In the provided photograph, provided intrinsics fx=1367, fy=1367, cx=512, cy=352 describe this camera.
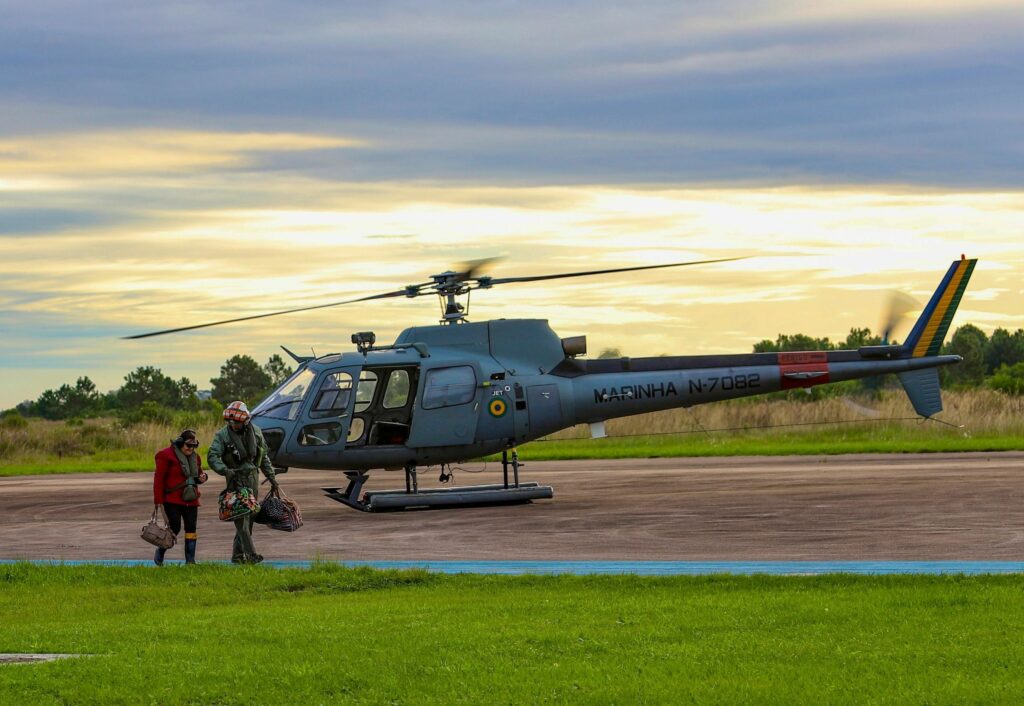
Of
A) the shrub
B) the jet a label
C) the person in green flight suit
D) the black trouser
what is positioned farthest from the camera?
the shrub

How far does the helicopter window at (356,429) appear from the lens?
77.0ft

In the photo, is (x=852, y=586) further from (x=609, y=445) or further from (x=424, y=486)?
(x=609, y=445)

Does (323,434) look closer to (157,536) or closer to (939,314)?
(157,536)

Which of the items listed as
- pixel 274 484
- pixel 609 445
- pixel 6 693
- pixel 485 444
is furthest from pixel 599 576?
pixel 609 445

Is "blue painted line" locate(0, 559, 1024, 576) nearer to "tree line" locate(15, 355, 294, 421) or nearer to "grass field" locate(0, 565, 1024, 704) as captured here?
"grass field" locate(0, 565, 1024, 704)

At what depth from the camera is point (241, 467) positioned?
17297mm

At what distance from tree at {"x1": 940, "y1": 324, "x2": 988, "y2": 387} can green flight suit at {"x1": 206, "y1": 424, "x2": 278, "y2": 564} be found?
65.1 meters

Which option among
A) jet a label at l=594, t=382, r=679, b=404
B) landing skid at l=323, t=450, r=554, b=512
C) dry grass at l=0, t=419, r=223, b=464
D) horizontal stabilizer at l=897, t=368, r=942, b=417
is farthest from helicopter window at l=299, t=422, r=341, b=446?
dry grass at l=0, t=419, r=223, b=464

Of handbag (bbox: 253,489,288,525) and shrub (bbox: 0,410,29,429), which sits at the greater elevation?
shrub (bbox: 0,410,29,429)

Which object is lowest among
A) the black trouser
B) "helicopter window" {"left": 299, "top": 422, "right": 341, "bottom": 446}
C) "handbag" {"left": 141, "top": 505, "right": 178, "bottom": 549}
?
"handbag" {"left": 141, "top": 505, "right": 178, "bottom": 549}

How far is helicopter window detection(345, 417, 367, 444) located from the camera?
77.0 ft

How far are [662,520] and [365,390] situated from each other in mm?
5890

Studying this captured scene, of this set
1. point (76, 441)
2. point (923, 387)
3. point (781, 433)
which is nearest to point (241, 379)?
point (76, 441)

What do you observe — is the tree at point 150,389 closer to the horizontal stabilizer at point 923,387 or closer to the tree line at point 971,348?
the tree line at point 971,348
